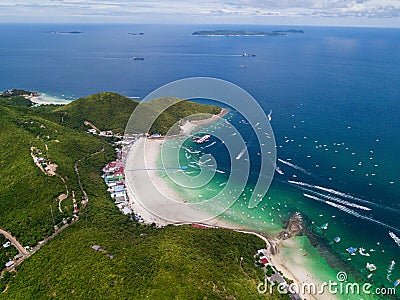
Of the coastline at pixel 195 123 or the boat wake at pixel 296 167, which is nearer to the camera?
the boat wake at pixel 296 167

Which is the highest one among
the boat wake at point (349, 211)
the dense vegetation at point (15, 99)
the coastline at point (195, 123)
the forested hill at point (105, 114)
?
the forested hill at point (105, 114)

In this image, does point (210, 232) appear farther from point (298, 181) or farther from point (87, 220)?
point (298, 181)

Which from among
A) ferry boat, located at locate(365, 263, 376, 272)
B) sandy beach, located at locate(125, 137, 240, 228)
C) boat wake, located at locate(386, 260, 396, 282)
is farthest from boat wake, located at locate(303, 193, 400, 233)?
sandy beach, located at locate(125, 137, 240, 228)

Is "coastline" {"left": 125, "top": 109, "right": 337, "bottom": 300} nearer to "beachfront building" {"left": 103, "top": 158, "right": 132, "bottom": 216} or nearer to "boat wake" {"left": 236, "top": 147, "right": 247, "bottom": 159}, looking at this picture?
"beachfront building" {"left": 103, "top": 158, "right": 132, "bottom": 216}

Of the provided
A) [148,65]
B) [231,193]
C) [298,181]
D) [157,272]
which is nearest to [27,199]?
[157,272]

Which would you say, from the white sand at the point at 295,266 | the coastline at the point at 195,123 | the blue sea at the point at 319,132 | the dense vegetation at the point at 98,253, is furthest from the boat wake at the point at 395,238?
the coastline at the point at 195,123

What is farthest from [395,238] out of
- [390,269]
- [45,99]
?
[45,99]

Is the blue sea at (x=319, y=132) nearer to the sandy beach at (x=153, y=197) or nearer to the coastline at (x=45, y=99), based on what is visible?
the coastline at (x=45, y=99)
